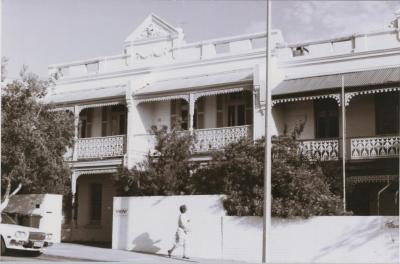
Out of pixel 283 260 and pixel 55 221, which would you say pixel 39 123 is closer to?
pixel 55 221

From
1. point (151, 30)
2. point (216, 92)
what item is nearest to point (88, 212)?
point (151, 30)

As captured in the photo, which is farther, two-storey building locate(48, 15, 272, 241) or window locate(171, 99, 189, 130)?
window locate(171, 99, 189, 130)

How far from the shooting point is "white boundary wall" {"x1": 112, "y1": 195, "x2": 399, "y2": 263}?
16.8 meters

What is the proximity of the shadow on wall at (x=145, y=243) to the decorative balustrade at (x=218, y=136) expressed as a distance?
485 cm

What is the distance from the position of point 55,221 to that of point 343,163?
1045 cm

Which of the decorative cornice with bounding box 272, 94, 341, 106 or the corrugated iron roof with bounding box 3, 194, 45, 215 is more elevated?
the decorative cornice with bounding box 272, 94, 341, 106

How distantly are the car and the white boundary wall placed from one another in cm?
379

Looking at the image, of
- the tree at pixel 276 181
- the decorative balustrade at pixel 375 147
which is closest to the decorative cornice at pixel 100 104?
the tree at pixel 276 181

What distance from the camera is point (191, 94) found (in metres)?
25.2

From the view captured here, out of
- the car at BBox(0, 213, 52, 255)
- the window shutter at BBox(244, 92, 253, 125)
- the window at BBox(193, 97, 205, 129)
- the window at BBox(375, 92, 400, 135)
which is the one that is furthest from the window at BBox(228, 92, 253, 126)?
the car at BBox(0, 213, 52, 255)

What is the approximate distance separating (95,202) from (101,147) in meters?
Result: 3.20

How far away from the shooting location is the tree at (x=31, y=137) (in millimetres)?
20016

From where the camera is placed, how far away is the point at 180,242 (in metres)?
18.3

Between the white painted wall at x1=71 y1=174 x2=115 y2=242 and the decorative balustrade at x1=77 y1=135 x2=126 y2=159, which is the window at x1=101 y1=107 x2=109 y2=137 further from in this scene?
the white painted wall at x1=71 y1=174 x2=115 y2=242
